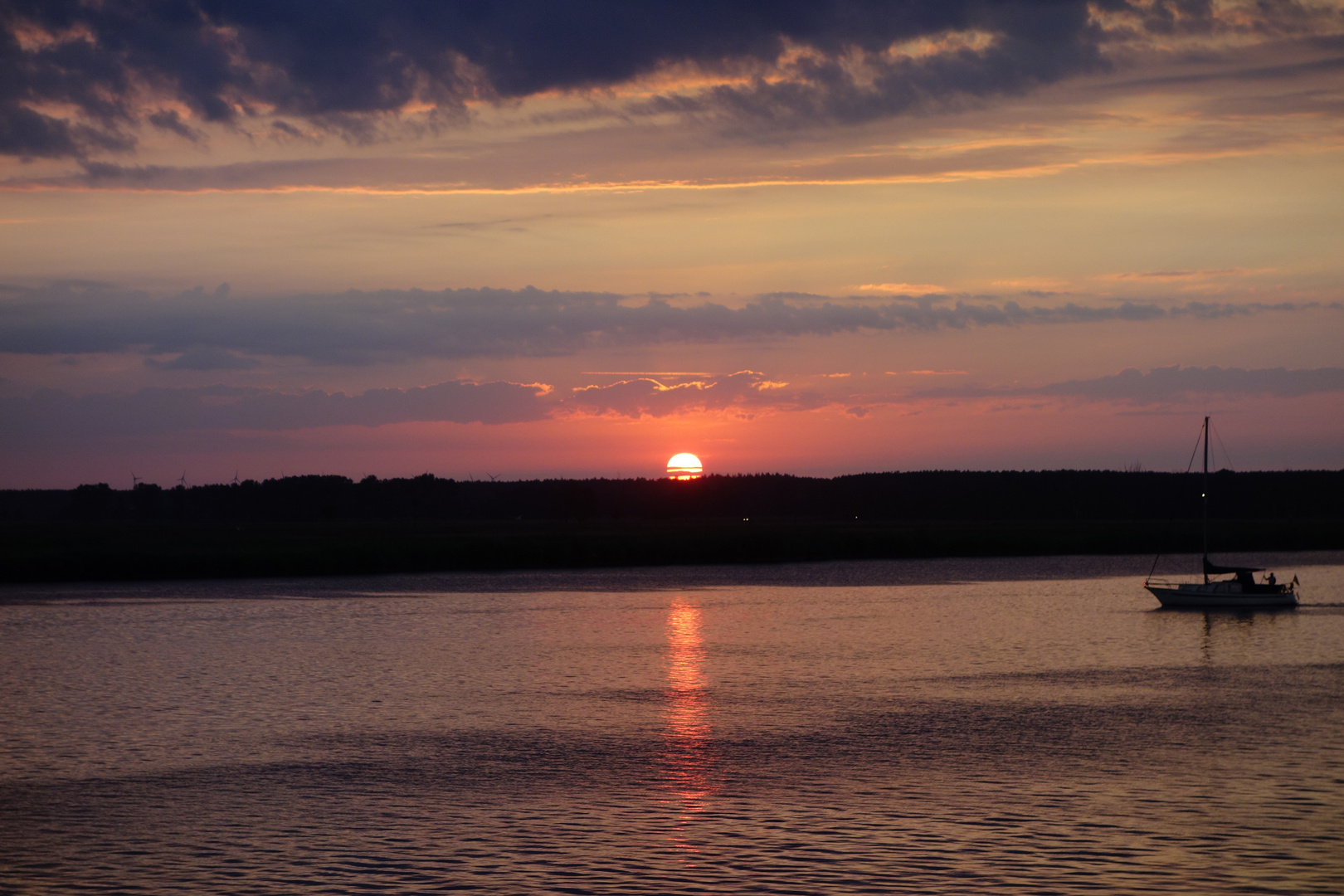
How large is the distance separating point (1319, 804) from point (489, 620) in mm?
39578

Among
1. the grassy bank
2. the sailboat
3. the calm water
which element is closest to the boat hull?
the sailboat

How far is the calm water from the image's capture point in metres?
16.9

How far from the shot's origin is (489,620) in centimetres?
5516

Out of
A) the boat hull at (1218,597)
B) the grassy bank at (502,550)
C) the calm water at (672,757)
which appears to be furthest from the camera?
the grassy bank at (502,550)

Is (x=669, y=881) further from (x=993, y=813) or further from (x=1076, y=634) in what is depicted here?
(x=1076, y=634)

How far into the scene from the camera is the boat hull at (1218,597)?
59375 millimetres

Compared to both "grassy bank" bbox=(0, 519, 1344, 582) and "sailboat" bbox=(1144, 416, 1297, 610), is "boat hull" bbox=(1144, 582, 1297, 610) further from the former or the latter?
"grassy bank" bbox=(0, 519, 1344, 582)

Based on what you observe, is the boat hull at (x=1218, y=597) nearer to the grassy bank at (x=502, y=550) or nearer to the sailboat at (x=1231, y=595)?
the sailboat at (x=1231, y=595)

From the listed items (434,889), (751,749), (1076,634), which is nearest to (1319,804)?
(751,749)

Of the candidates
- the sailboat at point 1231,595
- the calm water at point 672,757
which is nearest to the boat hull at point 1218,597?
the sailboat at point 1231,595

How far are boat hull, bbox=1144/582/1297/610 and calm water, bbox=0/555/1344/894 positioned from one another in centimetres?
719

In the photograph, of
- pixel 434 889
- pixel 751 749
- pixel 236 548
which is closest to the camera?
pixel 434 889

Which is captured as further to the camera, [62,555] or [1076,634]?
[62,555]

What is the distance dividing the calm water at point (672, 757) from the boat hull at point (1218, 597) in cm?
719
